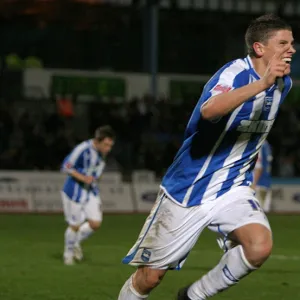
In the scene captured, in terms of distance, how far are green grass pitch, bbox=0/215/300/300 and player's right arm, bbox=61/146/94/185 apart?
44.5 inches

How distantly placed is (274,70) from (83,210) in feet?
28.0

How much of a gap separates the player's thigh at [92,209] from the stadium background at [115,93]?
353 cm

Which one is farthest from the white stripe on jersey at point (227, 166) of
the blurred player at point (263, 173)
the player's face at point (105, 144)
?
the blurred player at point (263, 173)

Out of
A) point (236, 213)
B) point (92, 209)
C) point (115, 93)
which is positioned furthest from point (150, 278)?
point (115, 93)

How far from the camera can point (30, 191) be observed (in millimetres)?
22594

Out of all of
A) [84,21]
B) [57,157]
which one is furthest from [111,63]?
[57,157]

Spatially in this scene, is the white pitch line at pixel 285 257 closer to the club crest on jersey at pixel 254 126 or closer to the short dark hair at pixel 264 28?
the club crest on jersey at pixel 254 126

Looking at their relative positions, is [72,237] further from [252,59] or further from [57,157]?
[57,157]

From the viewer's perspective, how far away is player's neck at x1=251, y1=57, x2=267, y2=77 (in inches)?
251

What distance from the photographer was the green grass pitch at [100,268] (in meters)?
9.65

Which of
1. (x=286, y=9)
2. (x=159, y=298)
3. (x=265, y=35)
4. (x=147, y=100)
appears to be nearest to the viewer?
(x=265, y=35)

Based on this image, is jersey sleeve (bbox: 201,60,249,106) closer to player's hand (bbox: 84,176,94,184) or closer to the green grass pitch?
the green grass pitch

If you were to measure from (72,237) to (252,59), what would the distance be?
23.9ft

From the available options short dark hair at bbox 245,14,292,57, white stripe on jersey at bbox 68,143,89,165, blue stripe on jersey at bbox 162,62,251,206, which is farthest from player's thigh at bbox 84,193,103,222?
short dark hair at bbox 245,14,292,57
